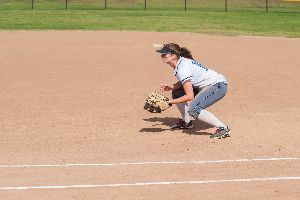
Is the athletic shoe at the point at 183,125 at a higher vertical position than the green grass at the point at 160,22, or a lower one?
lower

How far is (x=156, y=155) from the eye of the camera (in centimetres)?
1010

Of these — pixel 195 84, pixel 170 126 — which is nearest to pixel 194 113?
pixel 195 84

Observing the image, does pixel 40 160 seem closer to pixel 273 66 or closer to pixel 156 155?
pixel 156 155

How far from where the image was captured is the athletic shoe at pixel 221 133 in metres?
11.3

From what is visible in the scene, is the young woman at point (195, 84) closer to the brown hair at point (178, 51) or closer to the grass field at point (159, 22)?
the brown hair at point (178, 51)

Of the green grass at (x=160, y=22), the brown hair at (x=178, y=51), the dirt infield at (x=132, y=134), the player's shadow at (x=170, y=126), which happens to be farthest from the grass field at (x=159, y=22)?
the brown hair at (x=178, y=51)

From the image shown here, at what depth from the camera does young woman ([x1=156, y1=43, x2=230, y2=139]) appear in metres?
11.2

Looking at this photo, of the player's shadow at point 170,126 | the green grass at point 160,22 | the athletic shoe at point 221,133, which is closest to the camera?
the athletic shoe at point 221,133

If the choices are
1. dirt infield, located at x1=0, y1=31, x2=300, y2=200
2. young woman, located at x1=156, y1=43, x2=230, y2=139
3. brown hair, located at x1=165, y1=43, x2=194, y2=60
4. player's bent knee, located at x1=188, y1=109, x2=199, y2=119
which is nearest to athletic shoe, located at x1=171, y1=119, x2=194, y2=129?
dirt infield, located at x1=0, y1=31, x2=300, y2=200

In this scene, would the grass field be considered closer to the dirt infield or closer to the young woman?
the dirt infield

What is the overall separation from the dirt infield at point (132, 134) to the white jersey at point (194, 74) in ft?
2.96

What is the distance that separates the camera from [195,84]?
11.6 metres

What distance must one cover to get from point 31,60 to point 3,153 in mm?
12319

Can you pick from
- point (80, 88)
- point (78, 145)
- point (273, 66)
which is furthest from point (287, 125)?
point (273, 66)
